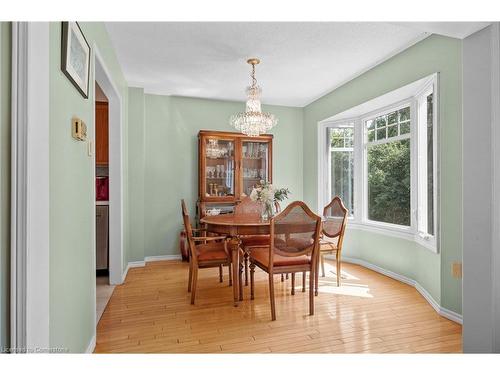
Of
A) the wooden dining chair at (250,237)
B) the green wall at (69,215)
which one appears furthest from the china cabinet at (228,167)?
the green wall at (69,215)

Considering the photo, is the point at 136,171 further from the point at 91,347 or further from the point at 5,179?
the point at 5,179

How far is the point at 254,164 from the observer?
4.72m

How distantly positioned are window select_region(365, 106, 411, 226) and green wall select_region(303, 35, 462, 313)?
1.16ft

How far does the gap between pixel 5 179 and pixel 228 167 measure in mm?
3587

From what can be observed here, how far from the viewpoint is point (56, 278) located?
1373 millimetres

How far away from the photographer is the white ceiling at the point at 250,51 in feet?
8.59

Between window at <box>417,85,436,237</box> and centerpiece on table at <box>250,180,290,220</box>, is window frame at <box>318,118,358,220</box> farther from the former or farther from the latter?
centerpiece on table at <box>250,180,290,220</box>

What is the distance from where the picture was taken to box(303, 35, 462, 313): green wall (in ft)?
7.97

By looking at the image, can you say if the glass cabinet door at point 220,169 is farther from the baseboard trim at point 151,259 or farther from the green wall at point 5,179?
the green wall at point 5,179

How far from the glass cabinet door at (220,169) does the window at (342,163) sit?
5.32 feet

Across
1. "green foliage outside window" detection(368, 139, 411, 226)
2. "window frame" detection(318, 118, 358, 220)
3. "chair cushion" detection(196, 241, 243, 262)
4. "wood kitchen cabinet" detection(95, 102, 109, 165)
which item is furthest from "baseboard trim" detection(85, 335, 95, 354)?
"window frame" detection(318, 118, 358, 220)

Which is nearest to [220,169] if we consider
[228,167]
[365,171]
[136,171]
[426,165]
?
[228,167]
